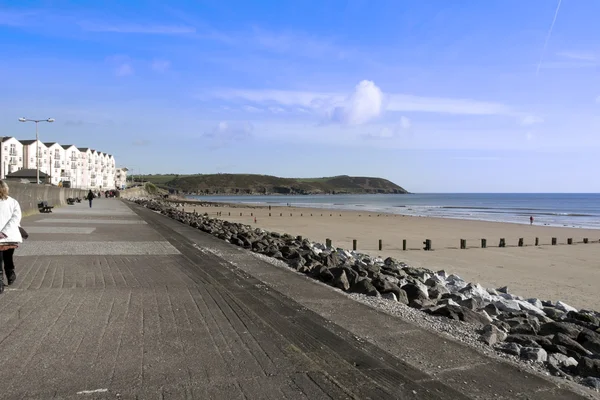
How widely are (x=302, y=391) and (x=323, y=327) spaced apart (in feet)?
5.87

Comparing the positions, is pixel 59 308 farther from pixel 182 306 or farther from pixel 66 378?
pixel 66 378

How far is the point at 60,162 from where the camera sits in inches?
4542

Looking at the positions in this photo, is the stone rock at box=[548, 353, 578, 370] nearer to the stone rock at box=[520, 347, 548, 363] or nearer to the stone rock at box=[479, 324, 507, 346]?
the stone rock at box=[520, 347, 548, 363]

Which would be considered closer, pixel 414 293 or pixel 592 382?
pixel 592 382

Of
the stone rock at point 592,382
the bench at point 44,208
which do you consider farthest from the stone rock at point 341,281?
the bench at point 44,208

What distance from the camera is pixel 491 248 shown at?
23703 millimetres

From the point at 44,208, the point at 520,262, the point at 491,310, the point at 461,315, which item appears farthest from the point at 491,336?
the point at 44,208

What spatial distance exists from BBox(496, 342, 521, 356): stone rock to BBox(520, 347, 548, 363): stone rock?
5 cm

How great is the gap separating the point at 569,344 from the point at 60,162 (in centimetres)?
12579

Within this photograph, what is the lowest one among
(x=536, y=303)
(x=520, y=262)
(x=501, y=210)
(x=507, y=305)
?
(x=501, y=210)

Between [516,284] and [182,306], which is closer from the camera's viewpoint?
[182,306]

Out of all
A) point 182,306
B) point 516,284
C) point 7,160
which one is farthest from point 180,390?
point 7,160

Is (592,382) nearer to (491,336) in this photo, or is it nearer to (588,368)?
(588,368)

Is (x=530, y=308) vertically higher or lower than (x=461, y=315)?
lower
